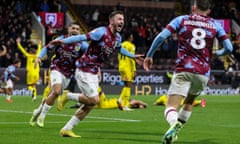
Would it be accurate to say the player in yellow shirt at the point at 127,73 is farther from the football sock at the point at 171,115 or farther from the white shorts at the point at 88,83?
the football sock at the point at 171,115

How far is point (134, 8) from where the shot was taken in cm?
4659

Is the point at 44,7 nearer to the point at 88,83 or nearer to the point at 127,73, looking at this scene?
the point at 127,73

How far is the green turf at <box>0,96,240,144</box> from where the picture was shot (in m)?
12.7

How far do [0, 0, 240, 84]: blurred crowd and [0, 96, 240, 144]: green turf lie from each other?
15.8 metres

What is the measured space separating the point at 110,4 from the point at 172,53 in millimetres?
6828

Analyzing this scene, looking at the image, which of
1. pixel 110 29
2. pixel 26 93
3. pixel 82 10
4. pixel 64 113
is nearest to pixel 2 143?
pixel 110 29

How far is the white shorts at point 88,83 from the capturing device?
44.5ft

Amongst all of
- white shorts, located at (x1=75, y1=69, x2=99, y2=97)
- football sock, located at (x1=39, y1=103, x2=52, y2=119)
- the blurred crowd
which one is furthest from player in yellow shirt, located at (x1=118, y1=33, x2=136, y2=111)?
the blurred crowd

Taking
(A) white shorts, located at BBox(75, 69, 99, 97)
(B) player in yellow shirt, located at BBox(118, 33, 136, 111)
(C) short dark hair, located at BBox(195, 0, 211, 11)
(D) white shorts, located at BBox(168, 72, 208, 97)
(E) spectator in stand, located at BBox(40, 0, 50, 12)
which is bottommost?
(B) player in yellow shirt, located at BBox(118, 33, 136, 111)

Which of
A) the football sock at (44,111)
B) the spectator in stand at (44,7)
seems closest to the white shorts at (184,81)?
the football sock at (44,111)

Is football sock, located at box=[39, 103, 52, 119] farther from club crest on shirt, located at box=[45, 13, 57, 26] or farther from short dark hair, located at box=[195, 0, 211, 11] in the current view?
club crest on shirt, located at box=[45, 13, 57, 26]

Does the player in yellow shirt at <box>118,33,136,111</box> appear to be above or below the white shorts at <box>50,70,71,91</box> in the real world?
below

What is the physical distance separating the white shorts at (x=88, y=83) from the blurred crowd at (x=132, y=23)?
20.5 m

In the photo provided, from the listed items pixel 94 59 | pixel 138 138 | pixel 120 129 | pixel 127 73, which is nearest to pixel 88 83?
pixel 94 59
